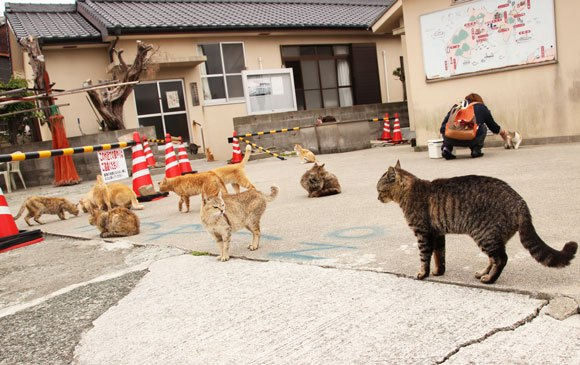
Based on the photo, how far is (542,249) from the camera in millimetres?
2779

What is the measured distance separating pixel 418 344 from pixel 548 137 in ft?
30.1

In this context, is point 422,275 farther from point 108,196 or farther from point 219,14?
point 219,14

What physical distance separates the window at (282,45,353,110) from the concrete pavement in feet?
49.4

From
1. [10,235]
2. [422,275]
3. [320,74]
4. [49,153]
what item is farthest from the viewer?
[320,74]

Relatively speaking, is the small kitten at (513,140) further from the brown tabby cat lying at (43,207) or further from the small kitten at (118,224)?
the brown tabby cat lying at (43,207)

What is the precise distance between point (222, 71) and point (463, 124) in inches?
442

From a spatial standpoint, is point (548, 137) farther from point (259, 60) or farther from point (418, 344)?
point (259, 60)

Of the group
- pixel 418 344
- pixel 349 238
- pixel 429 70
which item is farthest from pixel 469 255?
pixel 429 70

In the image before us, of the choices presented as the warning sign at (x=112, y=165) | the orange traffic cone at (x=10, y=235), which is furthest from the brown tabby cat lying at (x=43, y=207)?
the orange traffic cone at (x=10, y=235)

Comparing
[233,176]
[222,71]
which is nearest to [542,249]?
[233,176]

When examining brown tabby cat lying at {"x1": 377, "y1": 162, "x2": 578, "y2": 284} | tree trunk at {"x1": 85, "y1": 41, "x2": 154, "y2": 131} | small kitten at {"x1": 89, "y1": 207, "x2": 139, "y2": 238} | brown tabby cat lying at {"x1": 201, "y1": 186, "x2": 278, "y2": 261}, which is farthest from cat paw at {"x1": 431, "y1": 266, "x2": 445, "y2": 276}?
tree trunk at {"x1": 85, "y1": 41, "x2": 154, "y2": 131}

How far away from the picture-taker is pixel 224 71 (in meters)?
18.4

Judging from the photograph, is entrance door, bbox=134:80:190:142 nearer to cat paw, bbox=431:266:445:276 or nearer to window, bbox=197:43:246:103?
window, bbox=197:43:246:103

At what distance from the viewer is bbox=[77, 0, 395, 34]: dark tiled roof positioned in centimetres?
1658
